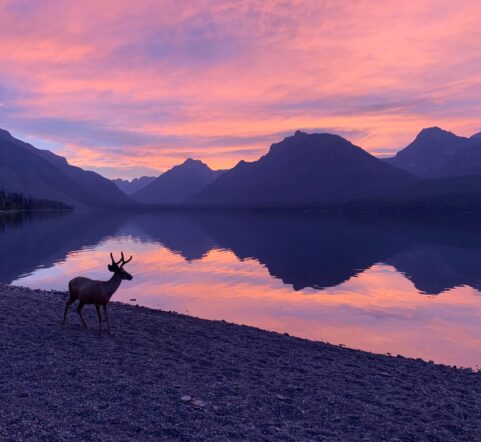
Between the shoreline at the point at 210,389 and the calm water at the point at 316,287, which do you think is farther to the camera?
the calm water at the point at 316,287

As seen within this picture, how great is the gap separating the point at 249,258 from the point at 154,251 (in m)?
17.0

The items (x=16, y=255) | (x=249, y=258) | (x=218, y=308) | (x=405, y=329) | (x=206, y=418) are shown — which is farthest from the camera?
(x=249, y=258)

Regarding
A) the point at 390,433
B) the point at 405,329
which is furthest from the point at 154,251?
the point at 390,433

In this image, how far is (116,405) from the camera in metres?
10.8

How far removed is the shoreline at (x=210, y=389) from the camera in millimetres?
9945

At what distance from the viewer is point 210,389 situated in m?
12.4

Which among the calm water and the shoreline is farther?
the calm water

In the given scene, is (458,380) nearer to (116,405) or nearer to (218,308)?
(116,405)

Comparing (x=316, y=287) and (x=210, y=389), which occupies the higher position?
(x=316, y=287)

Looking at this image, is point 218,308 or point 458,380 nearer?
point 458,380

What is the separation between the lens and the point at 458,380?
15914 mm

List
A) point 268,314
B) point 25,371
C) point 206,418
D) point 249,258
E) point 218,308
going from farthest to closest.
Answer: point 249,258 < point 218,308 < point 268,314 < point 25,371 < point 206,418

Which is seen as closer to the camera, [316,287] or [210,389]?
[210,389]

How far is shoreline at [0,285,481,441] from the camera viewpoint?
9.95 m
